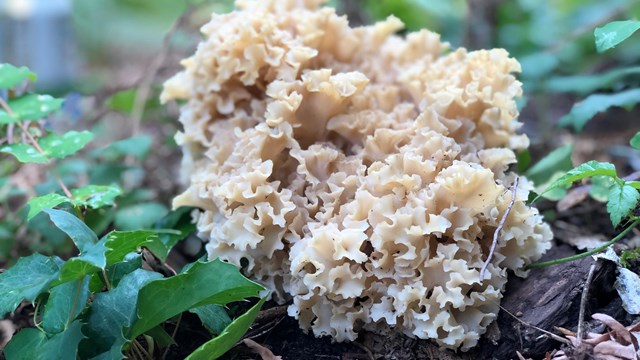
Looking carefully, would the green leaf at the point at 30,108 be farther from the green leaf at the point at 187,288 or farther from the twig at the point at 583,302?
the twig at the point at 583,302

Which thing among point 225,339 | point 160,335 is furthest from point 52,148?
point 225,339

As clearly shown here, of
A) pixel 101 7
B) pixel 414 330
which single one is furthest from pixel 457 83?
pixel 101 7

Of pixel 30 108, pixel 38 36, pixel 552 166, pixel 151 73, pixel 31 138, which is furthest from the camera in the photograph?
pixel 38 36

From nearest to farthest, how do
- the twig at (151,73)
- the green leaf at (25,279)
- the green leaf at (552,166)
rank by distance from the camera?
1. the green leaf at (25,279)
2. the green leaf at (552,166)
3. the twig at (151,73)

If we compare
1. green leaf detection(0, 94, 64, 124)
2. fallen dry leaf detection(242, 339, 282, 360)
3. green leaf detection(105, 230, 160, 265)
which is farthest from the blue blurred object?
fallen dry leaf detection(242, 339, 282, 360)

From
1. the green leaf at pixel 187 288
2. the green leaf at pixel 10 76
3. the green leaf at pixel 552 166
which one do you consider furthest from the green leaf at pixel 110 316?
the green leaf at pixel 552 166

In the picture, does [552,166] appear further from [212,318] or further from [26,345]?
[26,345]

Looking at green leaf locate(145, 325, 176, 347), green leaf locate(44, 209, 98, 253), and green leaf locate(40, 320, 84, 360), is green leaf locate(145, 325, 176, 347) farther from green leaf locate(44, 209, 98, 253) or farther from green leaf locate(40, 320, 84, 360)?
green leaf locate(44, 209, 98, 253)
